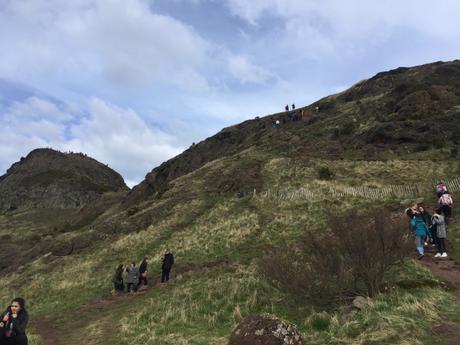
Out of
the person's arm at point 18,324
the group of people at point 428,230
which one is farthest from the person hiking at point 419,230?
the person's arm at point 18,324

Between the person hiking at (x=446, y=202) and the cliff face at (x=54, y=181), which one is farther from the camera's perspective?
the cliff face at (x=54, y=181)

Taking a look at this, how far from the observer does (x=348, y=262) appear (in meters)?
12.2

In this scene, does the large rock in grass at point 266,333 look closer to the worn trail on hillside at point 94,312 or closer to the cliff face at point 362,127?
the worn trail on hillside at point 94,312

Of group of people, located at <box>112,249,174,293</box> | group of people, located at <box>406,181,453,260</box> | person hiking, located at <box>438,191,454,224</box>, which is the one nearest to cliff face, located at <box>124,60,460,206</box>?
person hiking, located at <box>438,191,454,224</box>

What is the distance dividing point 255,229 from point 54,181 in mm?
81494

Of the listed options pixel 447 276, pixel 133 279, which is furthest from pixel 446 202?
pixel 133 279

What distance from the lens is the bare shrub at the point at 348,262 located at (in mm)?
12039

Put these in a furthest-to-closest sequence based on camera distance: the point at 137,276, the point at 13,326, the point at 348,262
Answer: the point at 137,276 < the point at 348,262 < the point at 13,326

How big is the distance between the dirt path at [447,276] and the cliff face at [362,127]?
94.8 feet

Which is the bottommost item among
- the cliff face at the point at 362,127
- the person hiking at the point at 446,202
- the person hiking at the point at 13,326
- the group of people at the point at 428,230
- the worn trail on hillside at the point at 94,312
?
the worn trail on hillside at the point at 94,312

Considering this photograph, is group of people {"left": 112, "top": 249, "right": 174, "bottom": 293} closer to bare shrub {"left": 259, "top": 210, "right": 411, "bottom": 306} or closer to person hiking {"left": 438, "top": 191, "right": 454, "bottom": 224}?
bare shrub {"left": 259, "top": 210, "right": 411, "bottom": 306}

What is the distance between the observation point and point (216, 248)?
27609 mm

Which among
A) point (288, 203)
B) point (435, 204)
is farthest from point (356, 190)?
point (435, 204)

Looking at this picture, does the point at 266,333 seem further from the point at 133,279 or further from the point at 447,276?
the point at 133,279
